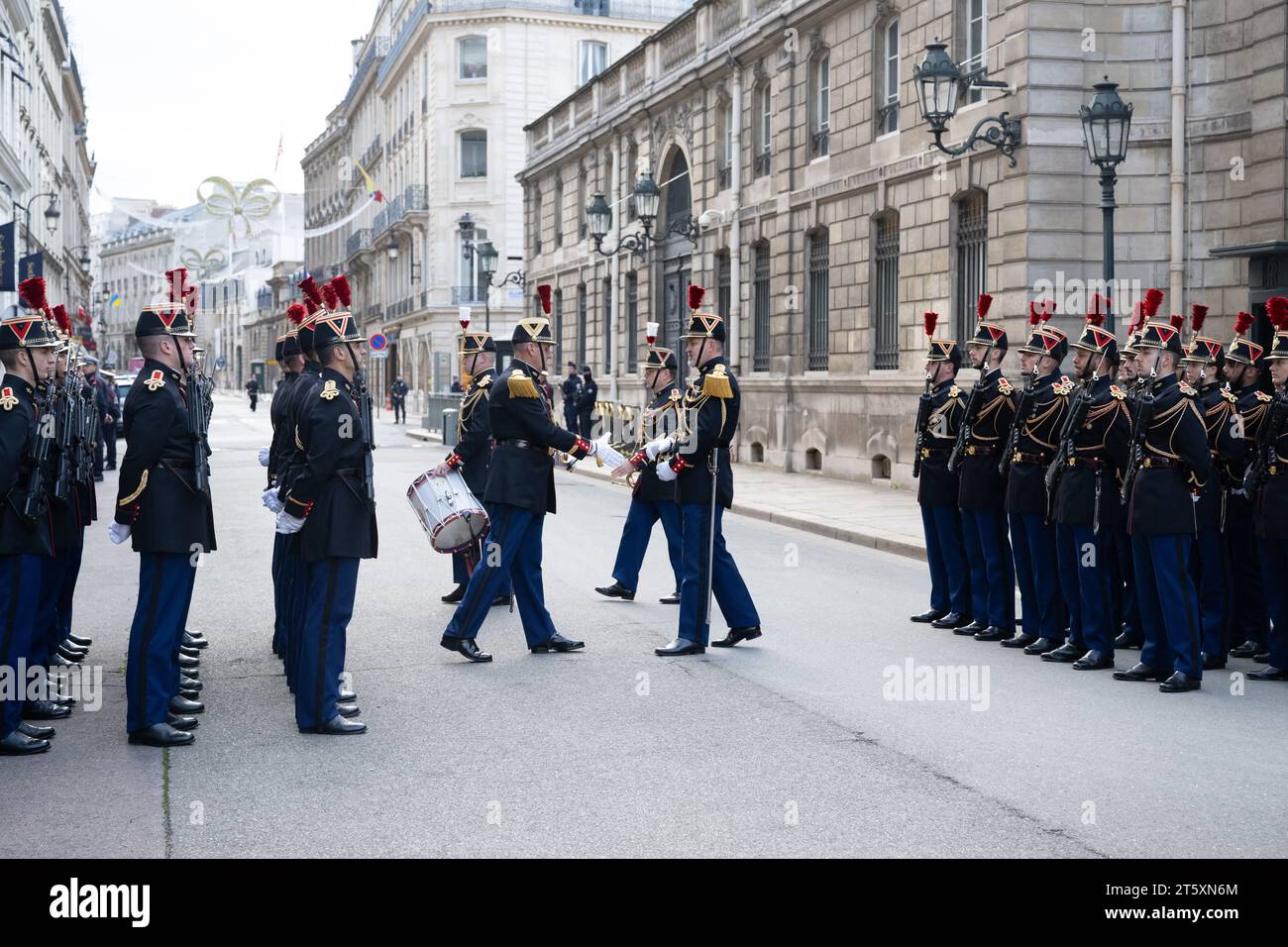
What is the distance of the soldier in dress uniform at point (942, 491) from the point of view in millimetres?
10797

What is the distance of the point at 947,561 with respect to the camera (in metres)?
10.9

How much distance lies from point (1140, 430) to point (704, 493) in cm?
273

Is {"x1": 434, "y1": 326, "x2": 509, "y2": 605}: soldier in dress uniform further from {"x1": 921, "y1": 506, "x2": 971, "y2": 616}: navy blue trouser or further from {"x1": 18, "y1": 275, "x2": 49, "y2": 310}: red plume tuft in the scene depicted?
{"x1": 18, "y1": 275, "x2": 49, "y2": 310}: red plume tuft

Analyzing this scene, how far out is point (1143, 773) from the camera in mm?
6488

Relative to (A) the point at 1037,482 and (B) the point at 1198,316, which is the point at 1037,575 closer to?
(A) the point at 1037,482

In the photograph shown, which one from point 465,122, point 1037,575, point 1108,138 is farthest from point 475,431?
point 465,122

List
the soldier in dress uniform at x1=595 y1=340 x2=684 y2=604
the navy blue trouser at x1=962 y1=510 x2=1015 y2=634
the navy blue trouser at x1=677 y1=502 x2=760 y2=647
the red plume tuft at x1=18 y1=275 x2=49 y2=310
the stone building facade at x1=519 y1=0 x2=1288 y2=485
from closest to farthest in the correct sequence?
the red plume tuft at x1=18 y1=275 x2=49 y2=310
the navy blue trouser at x1=677 y1=502 x2=760 y2=647
the soldier in dress uniform at x1=595 y1=340 x2=684 y2=604
the navy blue trouser at x1=962 y1=510 x2=1015 y2=634
the stone building facade at x1=519 y1=0 x2=1288 y2=485

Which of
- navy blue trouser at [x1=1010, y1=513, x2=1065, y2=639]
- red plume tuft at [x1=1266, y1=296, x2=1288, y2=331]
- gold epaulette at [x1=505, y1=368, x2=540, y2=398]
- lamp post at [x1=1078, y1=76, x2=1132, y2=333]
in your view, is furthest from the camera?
lamp post at [x1=1078, y1=76, x2=1132, y2=333]

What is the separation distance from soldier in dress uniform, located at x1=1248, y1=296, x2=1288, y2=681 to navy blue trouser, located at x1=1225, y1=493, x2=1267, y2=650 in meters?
0.51

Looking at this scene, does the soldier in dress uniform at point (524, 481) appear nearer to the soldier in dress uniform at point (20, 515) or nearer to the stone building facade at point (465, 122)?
the soldier in dress uniform at point (20, 515)

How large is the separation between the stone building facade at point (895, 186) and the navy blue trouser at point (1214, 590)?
7.49 metres

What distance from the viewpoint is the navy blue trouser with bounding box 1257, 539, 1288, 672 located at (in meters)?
8.83

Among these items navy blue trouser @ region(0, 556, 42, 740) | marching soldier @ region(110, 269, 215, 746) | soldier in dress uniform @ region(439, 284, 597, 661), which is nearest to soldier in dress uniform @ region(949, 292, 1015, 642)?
soldier in dress uniform @ region(439, 284, 597, 661)

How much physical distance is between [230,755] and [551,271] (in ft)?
120
